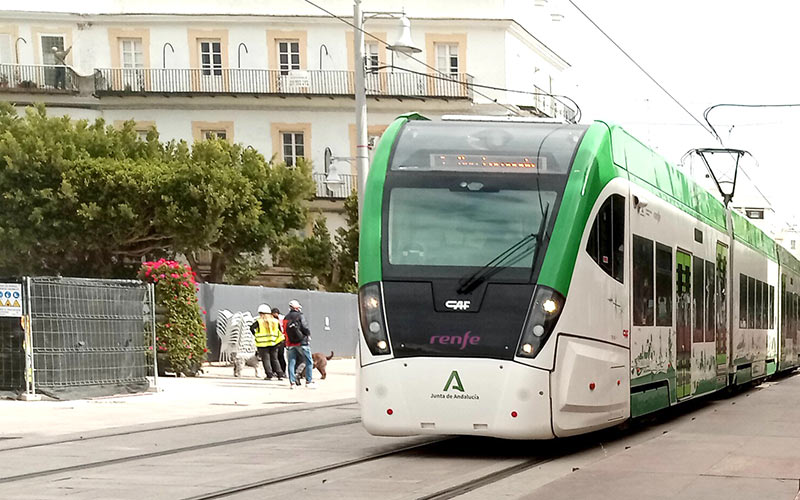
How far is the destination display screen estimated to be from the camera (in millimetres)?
13367

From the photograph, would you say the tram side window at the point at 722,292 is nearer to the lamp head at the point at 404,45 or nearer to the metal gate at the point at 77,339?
the lamp head at the point at 404,45

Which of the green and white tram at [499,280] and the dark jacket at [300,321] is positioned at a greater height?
the green and white tram at [499,280]

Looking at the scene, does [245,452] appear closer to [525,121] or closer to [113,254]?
[525,121]

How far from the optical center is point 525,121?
14266mm

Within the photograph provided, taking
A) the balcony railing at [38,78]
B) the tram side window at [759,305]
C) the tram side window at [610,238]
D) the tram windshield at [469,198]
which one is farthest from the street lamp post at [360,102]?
the balcony railing at [38,78]

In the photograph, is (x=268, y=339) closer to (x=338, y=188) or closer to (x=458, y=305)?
(x=458, y=305)

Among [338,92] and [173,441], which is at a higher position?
[338,92]

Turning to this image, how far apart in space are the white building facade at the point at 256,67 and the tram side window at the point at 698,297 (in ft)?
113

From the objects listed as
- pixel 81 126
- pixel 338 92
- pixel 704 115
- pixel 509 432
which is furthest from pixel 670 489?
pixel 338 92

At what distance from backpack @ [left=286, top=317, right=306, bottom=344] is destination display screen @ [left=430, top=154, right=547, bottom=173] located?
1293 cm

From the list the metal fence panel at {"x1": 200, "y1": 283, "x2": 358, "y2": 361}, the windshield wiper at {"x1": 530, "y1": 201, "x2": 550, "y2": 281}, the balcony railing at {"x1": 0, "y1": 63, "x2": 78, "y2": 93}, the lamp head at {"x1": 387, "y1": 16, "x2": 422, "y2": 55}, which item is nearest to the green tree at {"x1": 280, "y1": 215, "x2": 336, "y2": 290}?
the metal fence panel at {"x1": 200, "y1": 283, "x2": 358, "y2": 361}

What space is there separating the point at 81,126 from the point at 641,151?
32.8 meters

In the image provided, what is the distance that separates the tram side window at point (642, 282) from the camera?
14977 millimetres

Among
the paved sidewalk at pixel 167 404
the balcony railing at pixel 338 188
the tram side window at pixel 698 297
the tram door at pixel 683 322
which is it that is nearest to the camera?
the tram door at pixel 683 322
